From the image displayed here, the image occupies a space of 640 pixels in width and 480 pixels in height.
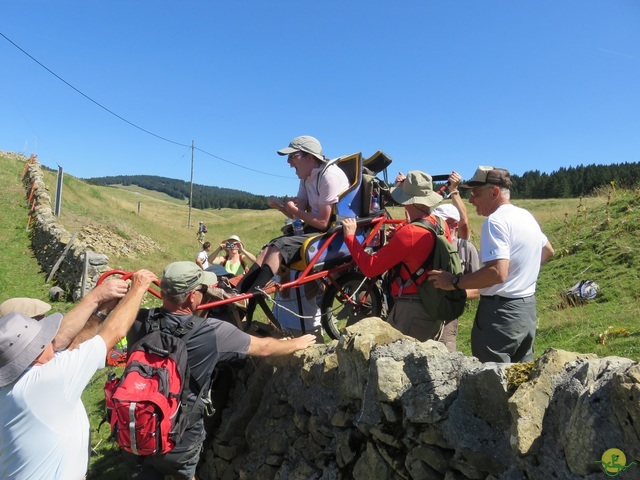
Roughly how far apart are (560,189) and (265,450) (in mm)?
72489

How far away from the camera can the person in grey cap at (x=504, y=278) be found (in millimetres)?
3498

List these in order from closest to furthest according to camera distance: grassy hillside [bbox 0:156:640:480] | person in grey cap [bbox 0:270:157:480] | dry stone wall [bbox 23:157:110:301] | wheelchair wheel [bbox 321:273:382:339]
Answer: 1. person in grey cap [bbox 0:270:157:480]
2. wheelchair wheel [bbox 321:273:382:339]
3. grassy hillside [bbox 0:156:640:480]
4. dry stone wall [bbox 23:157:110:301]

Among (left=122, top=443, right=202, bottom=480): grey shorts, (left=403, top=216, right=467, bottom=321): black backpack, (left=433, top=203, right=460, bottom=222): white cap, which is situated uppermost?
(left=433, top=203, right=460, bottom=222): white cap

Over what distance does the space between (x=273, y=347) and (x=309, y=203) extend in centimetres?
211

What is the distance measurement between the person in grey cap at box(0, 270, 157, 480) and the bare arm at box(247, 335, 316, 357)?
42.1 inches

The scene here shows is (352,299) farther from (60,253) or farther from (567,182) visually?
(567,182)

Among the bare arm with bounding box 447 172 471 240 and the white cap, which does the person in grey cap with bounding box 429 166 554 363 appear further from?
the white cap

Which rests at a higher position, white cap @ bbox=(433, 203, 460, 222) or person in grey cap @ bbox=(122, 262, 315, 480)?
white cap @ bbox=(433, 203, 460, 222)

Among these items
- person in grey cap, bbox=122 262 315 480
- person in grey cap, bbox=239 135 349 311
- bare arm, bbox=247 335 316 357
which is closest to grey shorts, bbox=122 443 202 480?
person in grey cap, bbox=122 262 315 480

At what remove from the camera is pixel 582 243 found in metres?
10.6

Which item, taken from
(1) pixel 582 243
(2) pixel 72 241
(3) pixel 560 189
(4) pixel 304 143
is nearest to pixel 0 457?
(4) pixel 304 143

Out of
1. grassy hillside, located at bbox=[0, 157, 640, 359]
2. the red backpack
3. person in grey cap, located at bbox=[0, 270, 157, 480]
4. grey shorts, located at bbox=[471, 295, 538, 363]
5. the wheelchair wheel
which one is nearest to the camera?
person in grey cap, located at bbox=[0, 270, 157, 480]

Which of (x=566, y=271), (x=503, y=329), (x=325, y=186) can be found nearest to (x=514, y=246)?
(x=503, y=329)

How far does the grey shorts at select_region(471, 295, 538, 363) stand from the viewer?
11.7ft
